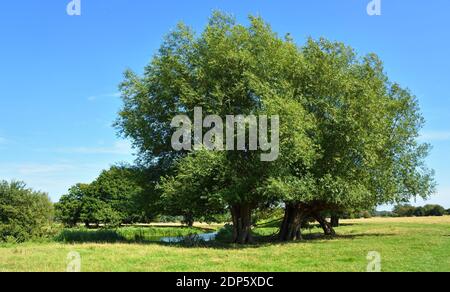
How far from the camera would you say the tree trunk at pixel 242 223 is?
3517 centimetres

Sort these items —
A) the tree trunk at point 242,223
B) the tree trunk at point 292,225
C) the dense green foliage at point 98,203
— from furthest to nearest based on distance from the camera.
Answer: the dense green foliage at point 98,203, the tree trunk at point 292,225, the tree trunk at point 242,223

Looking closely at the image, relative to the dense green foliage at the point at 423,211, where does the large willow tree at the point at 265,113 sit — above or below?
above

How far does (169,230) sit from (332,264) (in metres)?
48.9

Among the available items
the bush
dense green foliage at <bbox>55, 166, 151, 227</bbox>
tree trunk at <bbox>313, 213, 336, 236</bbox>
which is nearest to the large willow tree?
tree trunk at <bbox>313, 213, 336, 236</bbox>

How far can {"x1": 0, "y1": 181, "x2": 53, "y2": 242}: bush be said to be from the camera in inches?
1522

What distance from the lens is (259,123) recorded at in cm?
2927

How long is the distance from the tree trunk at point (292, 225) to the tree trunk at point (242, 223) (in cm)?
414

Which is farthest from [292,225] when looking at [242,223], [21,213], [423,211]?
[423,211]

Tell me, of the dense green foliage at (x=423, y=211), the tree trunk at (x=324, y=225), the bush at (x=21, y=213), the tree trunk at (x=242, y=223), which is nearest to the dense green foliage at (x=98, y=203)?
the bush at (x=21, y=213)

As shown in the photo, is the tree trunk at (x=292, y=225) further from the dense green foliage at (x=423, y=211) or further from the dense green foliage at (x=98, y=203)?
the dense green foliage at (x=423, y=211)

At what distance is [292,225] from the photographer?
3847cm

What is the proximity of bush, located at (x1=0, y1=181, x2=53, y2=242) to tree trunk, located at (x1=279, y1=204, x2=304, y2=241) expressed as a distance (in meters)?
21.1
